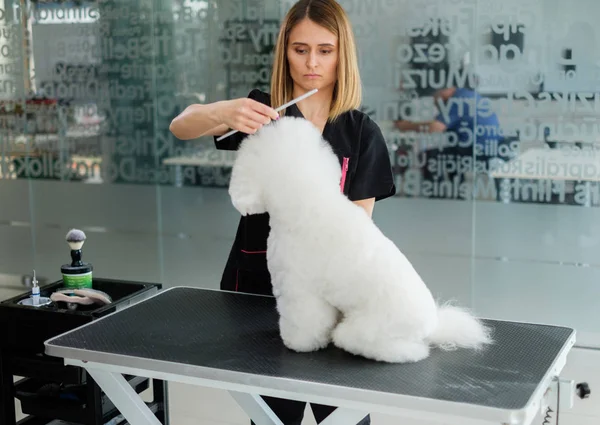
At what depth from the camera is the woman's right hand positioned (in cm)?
159

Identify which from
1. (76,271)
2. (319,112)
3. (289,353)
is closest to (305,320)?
(289,353)

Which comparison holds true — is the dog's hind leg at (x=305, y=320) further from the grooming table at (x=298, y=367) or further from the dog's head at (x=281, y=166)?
the dog's head at (x=281, y=166)

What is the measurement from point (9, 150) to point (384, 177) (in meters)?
3.19

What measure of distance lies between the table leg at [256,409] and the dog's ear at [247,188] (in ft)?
1.38

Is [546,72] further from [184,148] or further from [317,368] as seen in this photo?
[317,368]

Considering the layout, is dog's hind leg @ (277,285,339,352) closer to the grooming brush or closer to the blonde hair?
the blonde hair

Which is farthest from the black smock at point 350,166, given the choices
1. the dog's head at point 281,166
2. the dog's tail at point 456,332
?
the dog's tail at point 456,332

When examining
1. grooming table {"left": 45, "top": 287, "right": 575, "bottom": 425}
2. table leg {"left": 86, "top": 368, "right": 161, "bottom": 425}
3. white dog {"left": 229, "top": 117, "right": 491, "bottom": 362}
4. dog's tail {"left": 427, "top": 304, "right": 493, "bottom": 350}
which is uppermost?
white dog {"left": 229, "top": 117, "right": 491, "bottom": 362}

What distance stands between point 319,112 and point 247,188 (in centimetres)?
40

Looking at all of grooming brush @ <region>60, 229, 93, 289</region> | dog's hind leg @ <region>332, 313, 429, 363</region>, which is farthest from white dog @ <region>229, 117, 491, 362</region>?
grooming brush @ <region>60, 229, 93, 289</region>

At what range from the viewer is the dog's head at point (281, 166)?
1.48 m

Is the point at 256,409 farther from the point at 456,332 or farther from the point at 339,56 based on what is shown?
the point at 339,56

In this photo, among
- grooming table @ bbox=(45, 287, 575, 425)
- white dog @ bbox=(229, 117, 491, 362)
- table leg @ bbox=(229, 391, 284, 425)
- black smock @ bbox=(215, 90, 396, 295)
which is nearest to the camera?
grooming table @ bbox=(45, 287, 575, 425)

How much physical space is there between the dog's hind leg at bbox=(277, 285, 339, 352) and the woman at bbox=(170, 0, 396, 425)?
1.18 ft
